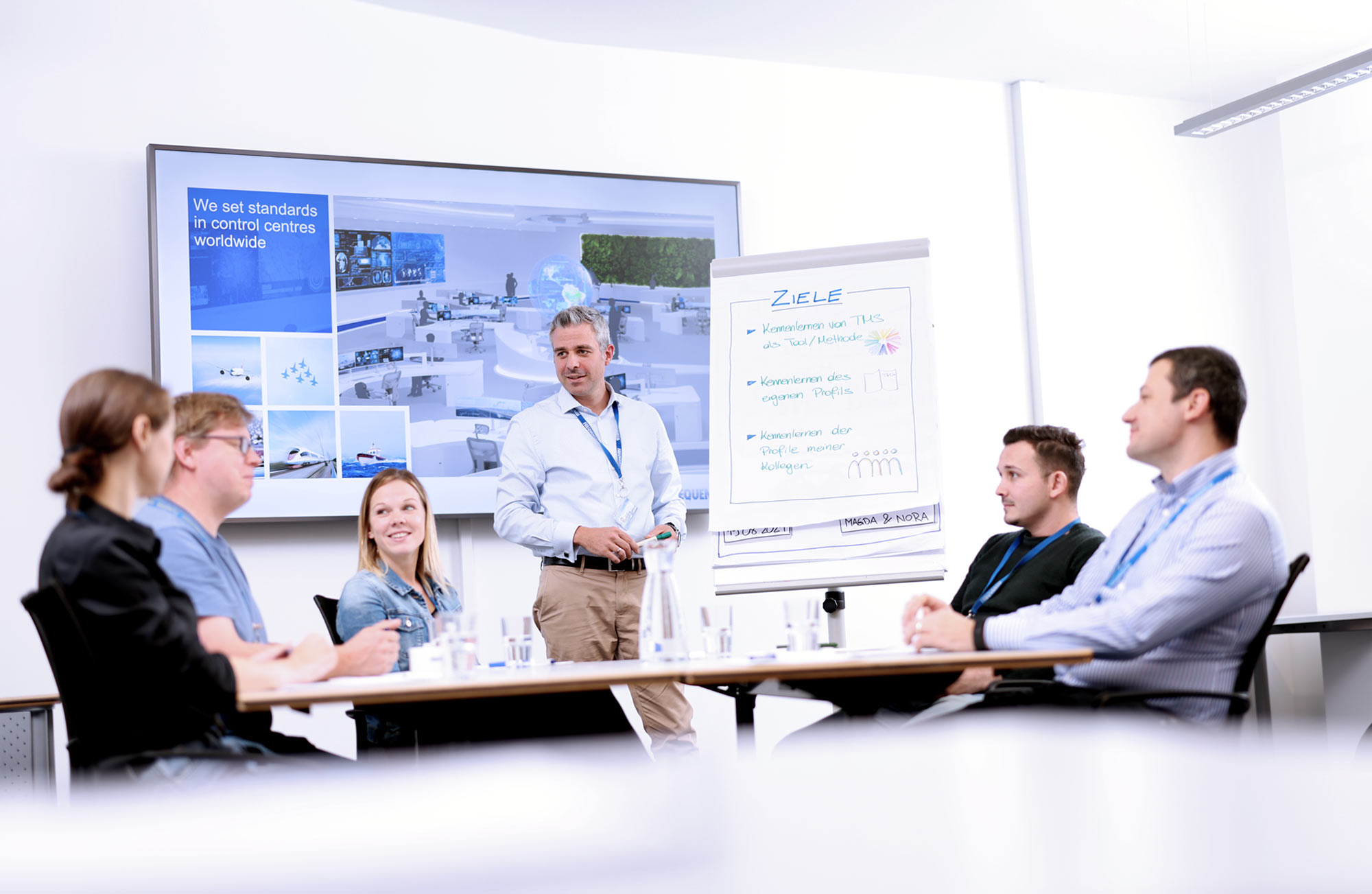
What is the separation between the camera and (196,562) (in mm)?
2025

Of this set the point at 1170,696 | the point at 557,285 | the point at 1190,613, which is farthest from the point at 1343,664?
the point at 557,285

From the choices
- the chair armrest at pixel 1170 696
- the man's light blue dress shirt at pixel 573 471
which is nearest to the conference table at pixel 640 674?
the chair armrest at pixel 1170 696

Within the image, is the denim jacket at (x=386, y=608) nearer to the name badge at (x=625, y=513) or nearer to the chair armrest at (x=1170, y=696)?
the name badge at (x=625, y=513)

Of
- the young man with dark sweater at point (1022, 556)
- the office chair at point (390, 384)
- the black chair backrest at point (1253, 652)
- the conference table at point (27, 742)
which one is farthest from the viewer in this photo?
the office chair at point (390, 384)

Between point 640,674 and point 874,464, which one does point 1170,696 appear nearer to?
point 640,674

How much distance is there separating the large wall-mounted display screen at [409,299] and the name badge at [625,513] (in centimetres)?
68

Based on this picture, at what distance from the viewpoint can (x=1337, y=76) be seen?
442 cm

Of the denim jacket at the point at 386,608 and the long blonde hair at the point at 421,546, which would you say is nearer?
the denim jacket at the point at 386,608

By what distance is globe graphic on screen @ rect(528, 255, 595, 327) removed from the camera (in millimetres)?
4523

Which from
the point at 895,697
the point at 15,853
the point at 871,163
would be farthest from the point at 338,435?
the point at 15,853

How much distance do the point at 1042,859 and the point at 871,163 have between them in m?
4.81

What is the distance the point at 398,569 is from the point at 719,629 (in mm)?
1009

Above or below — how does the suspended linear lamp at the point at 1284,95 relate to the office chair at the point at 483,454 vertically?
above

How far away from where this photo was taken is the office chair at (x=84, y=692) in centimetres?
166
